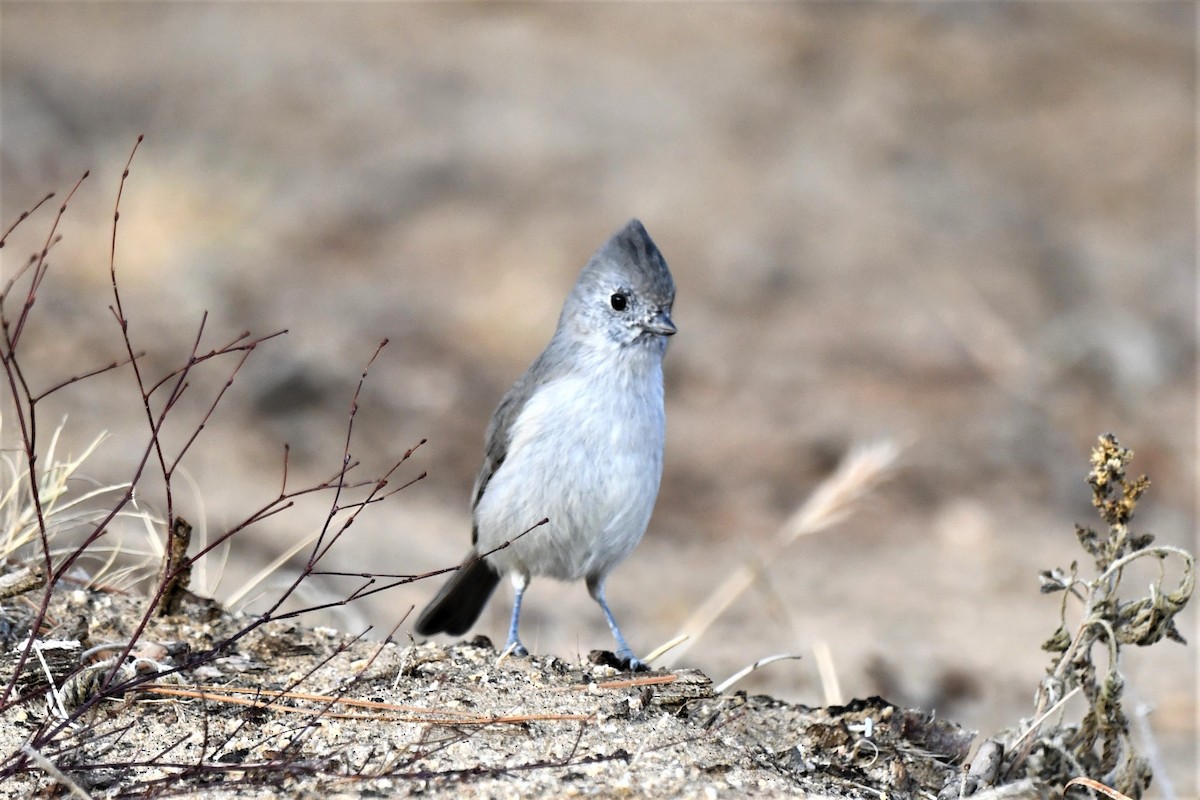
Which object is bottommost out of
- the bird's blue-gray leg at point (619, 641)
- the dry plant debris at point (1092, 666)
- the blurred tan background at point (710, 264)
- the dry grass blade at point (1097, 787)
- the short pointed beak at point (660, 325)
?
the dry grass blade at point (1097, 787)

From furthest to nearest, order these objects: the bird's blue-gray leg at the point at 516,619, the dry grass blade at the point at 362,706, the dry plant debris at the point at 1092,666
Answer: the bird's blue-gray leg at the point at 516,619, the dry plant debris at the point at 1092,666, the dry grass blade at the point at 362,706

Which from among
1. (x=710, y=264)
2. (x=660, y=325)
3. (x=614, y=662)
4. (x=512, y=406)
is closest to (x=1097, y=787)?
(x=614, y=662)

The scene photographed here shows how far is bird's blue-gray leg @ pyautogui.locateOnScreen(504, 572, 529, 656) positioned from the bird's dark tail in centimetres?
22

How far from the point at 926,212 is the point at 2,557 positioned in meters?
10.3

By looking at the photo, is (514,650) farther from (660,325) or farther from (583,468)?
(660,325)

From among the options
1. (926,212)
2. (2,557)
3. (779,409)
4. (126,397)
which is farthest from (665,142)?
(2,557)

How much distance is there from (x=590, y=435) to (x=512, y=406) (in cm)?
50

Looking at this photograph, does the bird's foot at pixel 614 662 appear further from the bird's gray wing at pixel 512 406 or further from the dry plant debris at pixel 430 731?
the bird's gray wing at pixel 512 406

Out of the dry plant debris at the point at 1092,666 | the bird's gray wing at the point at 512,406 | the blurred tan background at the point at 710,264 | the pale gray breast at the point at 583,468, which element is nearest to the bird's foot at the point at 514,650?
the pale gray breast at the point at 583,468

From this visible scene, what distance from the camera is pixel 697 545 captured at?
8820mm

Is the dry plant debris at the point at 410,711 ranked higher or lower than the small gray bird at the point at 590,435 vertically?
lower

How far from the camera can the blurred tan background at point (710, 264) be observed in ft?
26.2

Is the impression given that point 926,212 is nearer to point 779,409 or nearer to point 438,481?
point 779,409

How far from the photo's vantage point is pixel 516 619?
15.5 feet
